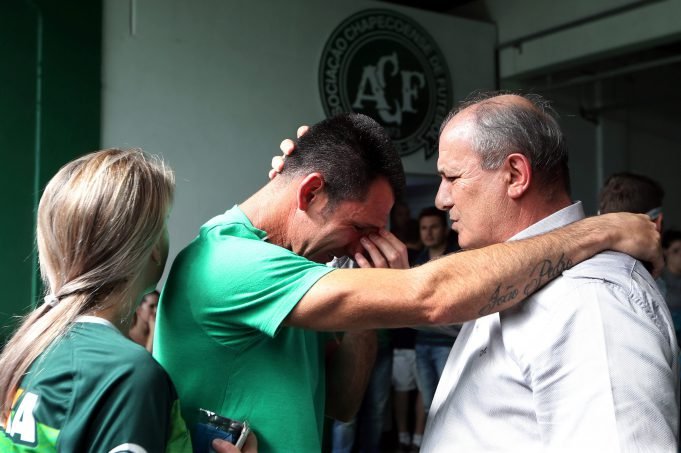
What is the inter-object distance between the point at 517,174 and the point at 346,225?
39 centimetres

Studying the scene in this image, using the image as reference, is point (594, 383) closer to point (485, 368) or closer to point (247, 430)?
point (485, 368)

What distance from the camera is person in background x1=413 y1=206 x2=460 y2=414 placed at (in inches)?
207

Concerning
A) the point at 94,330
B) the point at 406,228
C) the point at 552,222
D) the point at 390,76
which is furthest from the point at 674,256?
the point at 94,330

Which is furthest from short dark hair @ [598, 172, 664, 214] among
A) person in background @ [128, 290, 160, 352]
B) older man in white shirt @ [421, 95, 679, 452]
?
person in background @ [128, 290, 160, 352]

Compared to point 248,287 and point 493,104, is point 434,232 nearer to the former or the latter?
point 493,104

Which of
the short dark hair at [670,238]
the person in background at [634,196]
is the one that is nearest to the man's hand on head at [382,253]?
the person in background at [634,196]

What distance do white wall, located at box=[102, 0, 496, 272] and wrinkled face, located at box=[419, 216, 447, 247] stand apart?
1.31 meters

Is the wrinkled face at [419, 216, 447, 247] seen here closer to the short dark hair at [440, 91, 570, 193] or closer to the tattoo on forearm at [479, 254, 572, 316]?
the short dark hair at [440, 91, 570, 193]

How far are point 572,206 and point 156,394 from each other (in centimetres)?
94

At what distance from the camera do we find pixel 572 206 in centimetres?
164

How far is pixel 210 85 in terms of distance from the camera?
5723mm

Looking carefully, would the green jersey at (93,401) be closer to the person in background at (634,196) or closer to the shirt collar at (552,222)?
the shirt collar at (552,222)

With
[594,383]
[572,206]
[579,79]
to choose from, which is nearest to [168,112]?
[579,79]

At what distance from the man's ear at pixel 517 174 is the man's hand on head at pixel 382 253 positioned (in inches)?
11.1
